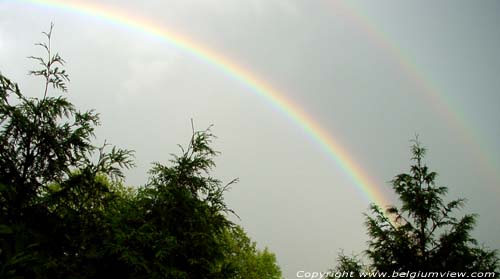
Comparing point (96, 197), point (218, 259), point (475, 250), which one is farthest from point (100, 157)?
point (475, 250)

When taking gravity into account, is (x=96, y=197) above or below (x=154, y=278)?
above

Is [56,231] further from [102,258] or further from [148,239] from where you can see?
[148,239]

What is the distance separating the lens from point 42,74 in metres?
A: 7.12

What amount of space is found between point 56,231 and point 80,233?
356 millimetres

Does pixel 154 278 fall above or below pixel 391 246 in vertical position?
below

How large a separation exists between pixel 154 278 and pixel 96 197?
6.82ft

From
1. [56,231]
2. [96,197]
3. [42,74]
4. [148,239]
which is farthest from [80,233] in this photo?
[42,74]

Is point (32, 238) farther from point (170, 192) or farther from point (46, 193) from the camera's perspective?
point (170, 192)

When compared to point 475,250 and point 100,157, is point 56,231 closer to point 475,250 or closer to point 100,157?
point 100,157

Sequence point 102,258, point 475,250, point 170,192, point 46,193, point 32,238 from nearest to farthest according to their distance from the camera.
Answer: point 32,238
point 102,258
point 46,193
point 170,192
point 475,250

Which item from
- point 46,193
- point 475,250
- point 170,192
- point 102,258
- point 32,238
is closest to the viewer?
point 32,238

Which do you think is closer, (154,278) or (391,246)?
(154,278)

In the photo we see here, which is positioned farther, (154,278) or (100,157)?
(100,157)

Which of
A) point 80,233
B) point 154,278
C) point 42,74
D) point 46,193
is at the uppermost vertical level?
point 42,74
